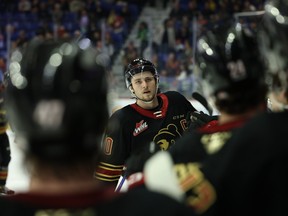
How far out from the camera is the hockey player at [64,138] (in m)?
0.89

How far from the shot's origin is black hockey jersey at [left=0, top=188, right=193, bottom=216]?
878 millimetres

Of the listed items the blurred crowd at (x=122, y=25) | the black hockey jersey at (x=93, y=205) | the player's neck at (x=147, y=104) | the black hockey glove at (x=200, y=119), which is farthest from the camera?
the blurred crowd at (x=122, y=25)

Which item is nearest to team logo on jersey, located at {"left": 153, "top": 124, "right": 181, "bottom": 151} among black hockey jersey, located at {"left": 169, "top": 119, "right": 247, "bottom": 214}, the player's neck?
the player's neck

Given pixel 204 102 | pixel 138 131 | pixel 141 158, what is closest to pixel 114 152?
pixel 138 131

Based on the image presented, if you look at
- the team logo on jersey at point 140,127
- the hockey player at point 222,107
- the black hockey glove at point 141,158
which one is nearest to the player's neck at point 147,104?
the team logo on jersey at point 140,127

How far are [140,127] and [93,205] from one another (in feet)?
7.54

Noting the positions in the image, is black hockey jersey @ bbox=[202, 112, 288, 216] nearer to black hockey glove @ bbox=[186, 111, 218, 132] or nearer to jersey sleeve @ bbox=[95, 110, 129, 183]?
black hockey glove @ bbox=[186, 111, 218, 132]

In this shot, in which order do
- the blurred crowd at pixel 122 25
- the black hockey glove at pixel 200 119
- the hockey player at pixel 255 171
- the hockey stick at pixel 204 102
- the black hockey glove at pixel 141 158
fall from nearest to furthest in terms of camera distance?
the hockey player at pixel 255 171 → the black hockey glove at pixel 141 158 → the black hockey glove at pixel 200 119 → the hockey stick at pixel 204 102 → the blurred crowd at pixel 122 25

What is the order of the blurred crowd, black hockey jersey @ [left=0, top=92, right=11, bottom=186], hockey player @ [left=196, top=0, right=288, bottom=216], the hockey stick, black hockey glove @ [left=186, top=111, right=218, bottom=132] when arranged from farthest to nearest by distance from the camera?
the blurred crowd → black hockey jersey @ [left=0, top=92, right=11, bottom=186] → the hockey stick → black hockey glove @ [left=186, top=111, right=218, bottom=132] → hockey player @ [left=196, top=0, right=288, bottom=216]

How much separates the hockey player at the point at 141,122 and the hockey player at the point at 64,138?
81.2 inches

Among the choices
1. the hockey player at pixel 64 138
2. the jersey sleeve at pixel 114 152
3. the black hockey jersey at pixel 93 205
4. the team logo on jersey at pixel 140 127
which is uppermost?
the hockey player at pixel 64 138

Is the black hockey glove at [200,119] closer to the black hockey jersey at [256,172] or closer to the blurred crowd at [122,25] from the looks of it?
the black hockey jersey at [256,172]

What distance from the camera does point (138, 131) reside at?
317cm

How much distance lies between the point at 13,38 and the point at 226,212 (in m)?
8.24
